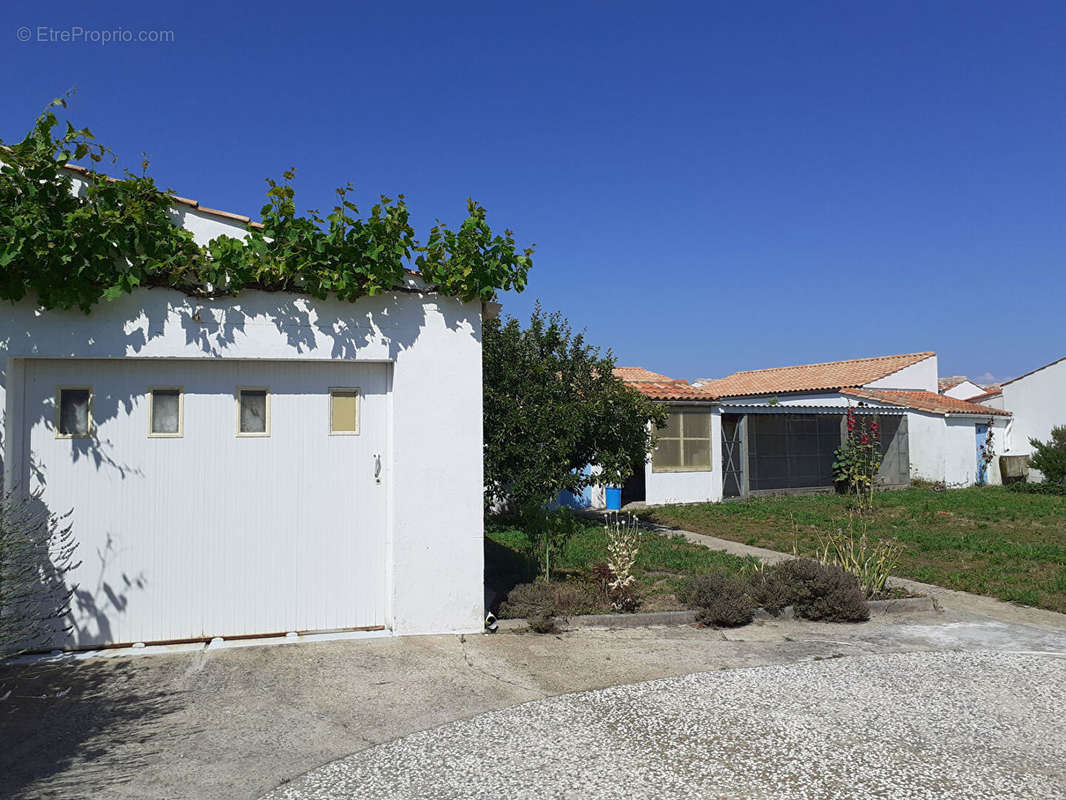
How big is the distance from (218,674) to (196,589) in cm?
96

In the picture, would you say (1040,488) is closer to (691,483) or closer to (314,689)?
(691,483)

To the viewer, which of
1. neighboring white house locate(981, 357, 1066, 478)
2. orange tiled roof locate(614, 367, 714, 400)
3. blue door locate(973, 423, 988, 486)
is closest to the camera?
orange tiled roof locate(614, 367, 714, 400)

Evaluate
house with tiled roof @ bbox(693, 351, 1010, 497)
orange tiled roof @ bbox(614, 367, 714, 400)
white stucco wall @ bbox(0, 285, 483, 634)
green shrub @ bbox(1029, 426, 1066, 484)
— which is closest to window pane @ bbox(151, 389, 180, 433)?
white stucco wall @ bbox(0, 285, 483, 634)

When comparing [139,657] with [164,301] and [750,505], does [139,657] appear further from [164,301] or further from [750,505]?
[750,505]

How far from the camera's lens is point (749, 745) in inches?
173

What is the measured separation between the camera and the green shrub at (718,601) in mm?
7082

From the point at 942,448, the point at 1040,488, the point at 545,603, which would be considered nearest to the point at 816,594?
the point at 545,603

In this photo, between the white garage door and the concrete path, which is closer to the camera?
the white garage door

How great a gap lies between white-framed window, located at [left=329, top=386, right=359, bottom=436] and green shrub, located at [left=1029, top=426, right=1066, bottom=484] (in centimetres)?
Answer: 2346

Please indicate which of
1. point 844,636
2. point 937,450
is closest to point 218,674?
point 844,636

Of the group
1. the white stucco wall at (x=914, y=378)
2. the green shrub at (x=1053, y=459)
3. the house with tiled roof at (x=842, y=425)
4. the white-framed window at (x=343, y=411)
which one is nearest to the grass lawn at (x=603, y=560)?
the white-framed window at (x=343, y=411)

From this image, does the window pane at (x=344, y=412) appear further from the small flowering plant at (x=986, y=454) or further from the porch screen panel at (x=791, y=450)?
the small flowering plant at (x=986, y=454)

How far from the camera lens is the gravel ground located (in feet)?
12.7

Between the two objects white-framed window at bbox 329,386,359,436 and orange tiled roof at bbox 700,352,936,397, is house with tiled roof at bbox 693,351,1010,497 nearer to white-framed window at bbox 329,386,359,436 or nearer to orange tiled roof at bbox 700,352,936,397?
orange tiled roof at bbox 700,352,936,397
